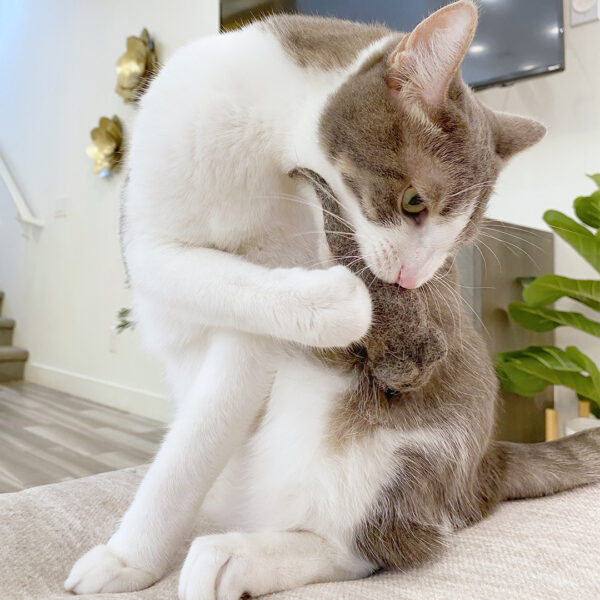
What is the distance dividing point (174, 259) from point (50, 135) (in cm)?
354

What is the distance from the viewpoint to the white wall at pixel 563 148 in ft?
6.08

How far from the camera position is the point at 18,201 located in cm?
398

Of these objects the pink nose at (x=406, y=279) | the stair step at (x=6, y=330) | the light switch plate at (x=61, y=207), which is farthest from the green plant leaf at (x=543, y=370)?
the stair step at (x=6, y=330)

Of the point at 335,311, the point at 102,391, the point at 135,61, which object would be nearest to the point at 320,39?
the point at 335,311

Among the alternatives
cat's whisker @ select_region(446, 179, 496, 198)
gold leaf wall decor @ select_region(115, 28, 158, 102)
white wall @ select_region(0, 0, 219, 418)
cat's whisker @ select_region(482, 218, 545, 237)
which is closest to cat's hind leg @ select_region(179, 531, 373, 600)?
cat's whisker @ select_region(446, 179, 496, 198)

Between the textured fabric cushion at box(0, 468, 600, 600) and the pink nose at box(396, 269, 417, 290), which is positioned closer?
the textured fabric cushion at box(0, 468, 600, 600)

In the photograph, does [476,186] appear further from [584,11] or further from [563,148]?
[584,11]

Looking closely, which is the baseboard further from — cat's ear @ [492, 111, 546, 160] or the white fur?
cat's ear @ [492, 111, 546, 160]

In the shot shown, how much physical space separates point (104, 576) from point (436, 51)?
Result: 0.77m

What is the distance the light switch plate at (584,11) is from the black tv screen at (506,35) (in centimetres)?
24

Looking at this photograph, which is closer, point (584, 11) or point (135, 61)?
point (584, 11)

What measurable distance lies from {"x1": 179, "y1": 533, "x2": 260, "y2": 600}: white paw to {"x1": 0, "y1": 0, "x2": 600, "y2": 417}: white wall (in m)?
1.62

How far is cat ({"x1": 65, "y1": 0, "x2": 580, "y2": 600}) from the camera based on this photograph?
702mm

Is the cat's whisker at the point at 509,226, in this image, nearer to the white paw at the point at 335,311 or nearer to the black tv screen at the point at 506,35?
the black tv screen at the point at 506,35
